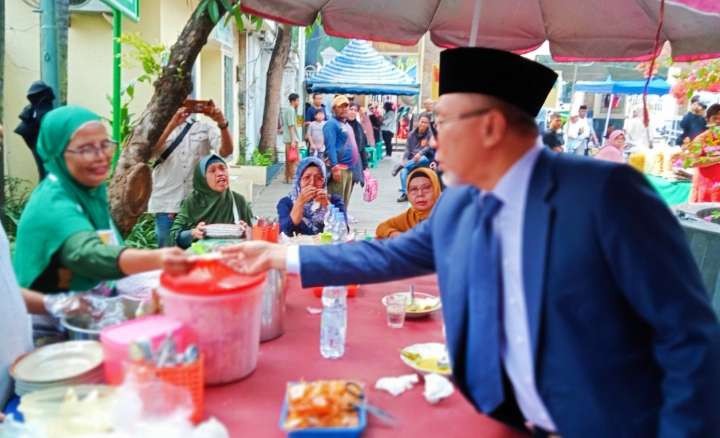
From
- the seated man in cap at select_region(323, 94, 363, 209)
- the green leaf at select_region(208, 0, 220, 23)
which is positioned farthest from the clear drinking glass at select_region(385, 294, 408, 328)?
the seated man in cap at select_region(323, 94, 363, 209)

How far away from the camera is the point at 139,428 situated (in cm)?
140

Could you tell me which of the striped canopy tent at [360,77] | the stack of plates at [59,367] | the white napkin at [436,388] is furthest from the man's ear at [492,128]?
the striped canopy tent at [360,77]

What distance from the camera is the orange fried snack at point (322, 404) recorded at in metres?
1.52

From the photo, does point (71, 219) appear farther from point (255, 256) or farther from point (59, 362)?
point (255, 256)

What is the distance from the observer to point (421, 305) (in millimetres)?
2633

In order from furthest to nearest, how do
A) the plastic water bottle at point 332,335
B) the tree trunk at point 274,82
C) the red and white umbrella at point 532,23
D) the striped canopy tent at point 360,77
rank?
the striped canopy tent at point 360,77 → the tree trunk at point 274,82 → the red and white umbrella at point 532,23 → the plastic water bottle at point 332,335

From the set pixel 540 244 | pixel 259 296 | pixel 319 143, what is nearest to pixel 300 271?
pixel 259 296

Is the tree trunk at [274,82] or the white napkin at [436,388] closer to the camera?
the white napkin at [436,388]

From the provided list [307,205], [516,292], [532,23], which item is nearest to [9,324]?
[516,292]

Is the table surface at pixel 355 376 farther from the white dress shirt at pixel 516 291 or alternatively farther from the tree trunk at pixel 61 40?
the tree trunk at pixel 61 40

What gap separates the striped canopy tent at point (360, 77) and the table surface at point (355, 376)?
12526mm

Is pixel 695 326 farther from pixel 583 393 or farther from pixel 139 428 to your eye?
pixel 139 428

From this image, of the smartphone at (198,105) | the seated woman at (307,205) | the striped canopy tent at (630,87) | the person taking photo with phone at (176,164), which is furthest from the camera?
the striped canopy tent at (630,87)

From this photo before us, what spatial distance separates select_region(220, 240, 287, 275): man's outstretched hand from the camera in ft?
5.89
